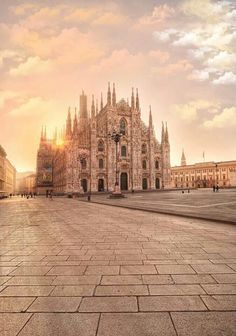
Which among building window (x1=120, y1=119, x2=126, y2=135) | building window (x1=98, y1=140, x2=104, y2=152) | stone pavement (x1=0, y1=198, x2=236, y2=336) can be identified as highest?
building window (x1=120, y1=119, x2=126, y2=135)

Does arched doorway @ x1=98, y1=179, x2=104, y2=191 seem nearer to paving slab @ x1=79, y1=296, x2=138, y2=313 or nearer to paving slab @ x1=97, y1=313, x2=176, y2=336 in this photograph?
paving slab @ x1=79, y1=296, x2=138, y2=313

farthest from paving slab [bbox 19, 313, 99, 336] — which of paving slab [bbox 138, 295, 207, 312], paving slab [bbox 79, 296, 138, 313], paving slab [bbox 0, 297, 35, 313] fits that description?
paving slab [bbox 138, 295, 207, 312]

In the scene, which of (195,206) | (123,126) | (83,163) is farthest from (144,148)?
(195,206)

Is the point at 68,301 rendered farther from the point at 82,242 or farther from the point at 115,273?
the point at 82,242

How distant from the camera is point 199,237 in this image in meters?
6.00

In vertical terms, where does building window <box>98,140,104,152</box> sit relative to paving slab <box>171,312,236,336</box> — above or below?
above

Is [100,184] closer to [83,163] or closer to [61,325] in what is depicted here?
[83,163]

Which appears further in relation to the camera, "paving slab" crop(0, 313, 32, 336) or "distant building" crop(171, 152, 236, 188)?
"distant building" crop(171, 152, 236, 188)

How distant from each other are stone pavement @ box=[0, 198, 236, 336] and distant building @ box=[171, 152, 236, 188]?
80377 millimetres

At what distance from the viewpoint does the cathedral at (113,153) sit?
49.8 metres

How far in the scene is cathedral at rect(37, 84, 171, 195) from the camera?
49.8 meters

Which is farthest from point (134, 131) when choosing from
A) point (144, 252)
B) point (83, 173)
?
point (144, 252)

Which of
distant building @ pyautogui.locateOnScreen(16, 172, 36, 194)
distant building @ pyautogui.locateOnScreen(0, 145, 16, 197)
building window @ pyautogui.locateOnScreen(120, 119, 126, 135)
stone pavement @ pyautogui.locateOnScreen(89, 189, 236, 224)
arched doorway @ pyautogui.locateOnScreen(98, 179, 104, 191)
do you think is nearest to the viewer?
stone pavement @ pyautogui.locateOnScreen(89, 189, 236, 224)

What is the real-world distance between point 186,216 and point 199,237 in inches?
149
